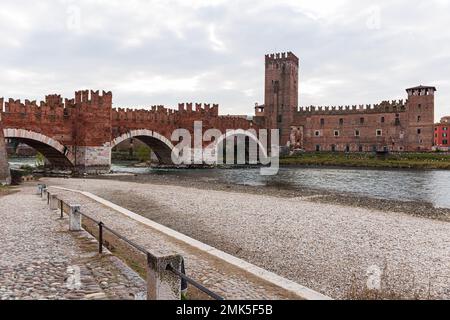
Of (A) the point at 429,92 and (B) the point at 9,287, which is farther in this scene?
(A) the point at 429,92

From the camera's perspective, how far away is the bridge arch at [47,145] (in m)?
27.7

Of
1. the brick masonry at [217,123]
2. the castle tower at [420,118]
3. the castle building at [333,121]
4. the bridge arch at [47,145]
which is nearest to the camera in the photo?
the bridge arch at [47,145]

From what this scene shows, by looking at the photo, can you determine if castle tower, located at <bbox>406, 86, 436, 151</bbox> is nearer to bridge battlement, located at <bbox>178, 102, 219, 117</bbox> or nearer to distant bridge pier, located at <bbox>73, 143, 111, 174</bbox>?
bridge battlement, located at <bbox>178, 102, 219, 117</bbox>

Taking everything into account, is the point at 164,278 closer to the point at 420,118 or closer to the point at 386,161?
the point at 386,161

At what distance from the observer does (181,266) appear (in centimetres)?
454

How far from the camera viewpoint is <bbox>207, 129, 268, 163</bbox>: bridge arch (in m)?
50.3

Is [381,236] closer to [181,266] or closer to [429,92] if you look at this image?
[181,266]

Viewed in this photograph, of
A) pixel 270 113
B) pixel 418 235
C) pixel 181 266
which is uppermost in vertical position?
pixel 270 113

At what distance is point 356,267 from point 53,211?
9.25m

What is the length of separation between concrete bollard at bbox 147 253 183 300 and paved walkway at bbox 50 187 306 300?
0.17 meters

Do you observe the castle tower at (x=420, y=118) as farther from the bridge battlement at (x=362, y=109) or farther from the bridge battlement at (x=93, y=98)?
the bridge battlement at (x=93, y=98)

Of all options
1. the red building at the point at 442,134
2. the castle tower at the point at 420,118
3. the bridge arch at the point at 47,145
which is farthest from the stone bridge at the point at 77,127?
the red building at the point at 442,134
